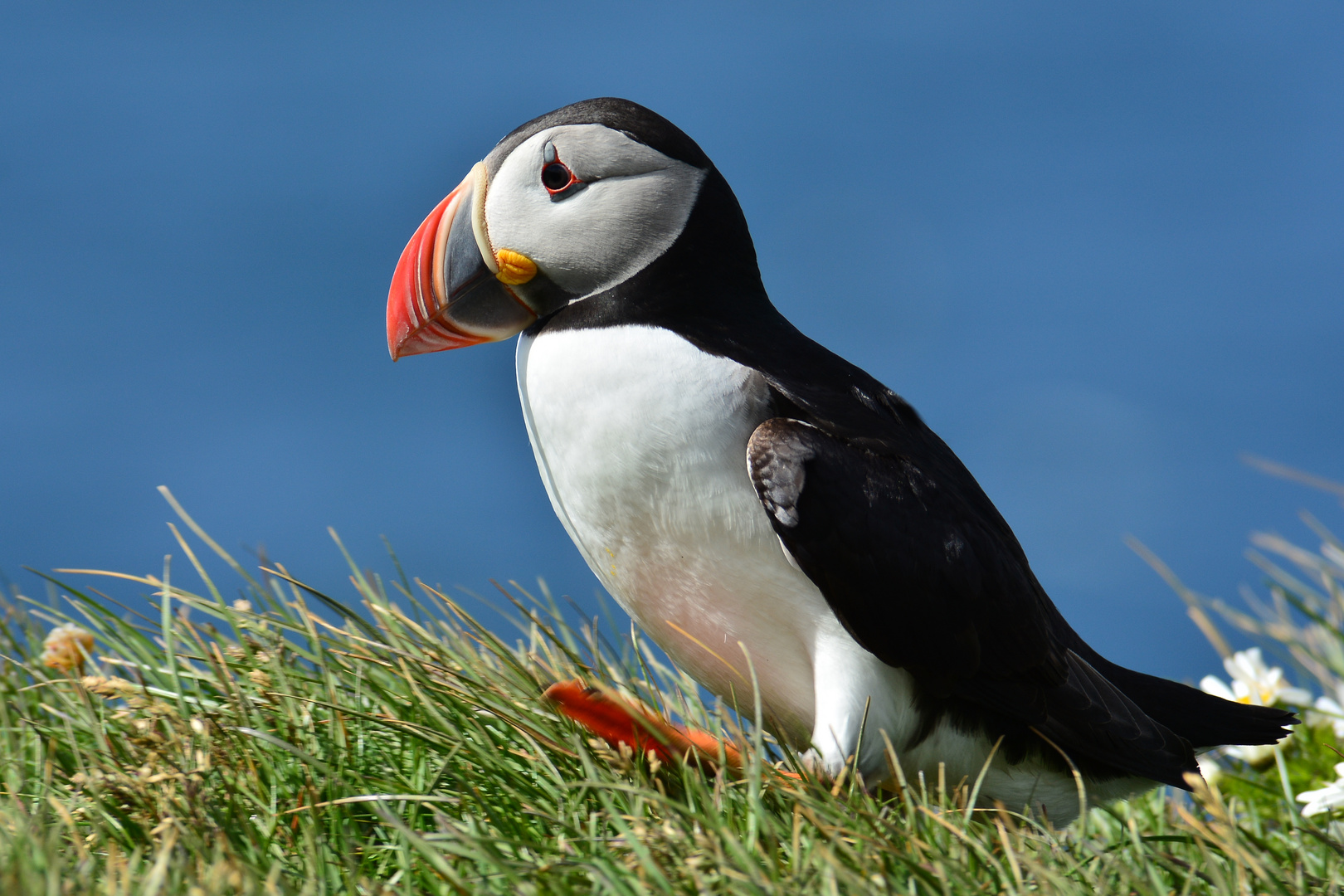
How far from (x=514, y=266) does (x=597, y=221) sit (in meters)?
0.26

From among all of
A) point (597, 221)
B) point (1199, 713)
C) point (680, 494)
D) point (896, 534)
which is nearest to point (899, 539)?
point (896, 534)

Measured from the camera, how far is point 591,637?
Answer: 11.5 feet

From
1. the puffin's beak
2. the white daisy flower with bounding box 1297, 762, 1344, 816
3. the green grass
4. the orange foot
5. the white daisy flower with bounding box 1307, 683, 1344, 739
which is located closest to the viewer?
the green grass

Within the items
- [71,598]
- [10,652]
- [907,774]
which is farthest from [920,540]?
[10,652]

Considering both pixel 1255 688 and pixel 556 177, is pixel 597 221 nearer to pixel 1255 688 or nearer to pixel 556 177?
pixel 556 177

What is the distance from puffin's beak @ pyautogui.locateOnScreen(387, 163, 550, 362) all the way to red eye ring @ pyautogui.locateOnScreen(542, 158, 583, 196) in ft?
0.66

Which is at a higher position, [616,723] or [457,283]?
[457,283]


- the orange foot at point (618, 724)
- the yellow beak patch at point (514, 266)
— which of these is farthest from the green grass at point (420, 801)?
the yellow beak patch at point (514, 266)

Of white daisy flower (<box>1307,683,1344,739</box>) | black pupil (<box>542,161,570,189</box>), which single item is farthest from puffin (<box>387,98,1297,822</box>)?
white daisy flower (<box>1307,683,1344,739</box>)

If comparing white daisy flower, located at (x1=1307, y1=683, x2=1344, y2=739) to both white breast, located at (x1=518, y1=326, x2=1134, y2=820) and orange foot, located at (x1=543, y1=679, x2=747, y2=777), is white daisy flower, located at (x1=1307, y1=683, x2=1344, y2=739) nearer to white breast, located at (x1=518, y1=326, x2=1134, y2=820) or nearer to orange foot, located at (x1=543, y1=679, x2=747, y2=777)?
white breast, located at (x1=518, y1=326, x2=1134, y2=820)

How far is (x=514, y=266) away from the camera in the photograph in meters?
3.01

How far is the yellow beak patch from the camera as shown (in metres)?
3.00

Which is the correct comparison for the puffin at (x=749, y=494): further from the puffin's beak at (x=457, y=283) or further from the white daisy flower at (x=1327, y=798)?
the white daisy flower at (x=1327, y=798)

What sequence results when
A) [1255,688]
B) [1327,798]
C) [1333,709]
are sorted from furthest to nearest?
[1255,688] → [1333,709] → [1327,798]
